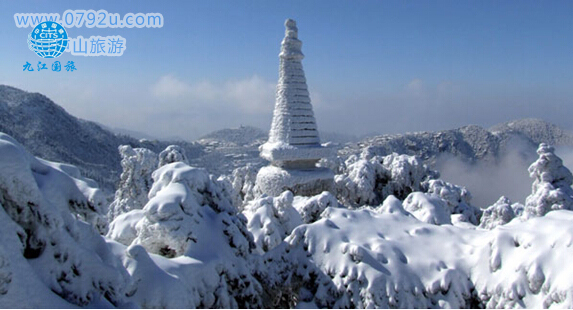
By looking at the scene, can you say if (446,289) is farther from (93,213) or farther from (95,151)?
(95,151)

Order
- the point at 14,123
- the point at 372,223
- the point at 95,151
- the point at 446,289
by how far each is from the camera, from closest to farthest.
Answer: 1. the point at 446,289
2. the point at 372,223
3. the point at 14,123
4. the point at 95,151

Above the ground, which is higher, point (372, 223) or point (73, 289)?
point (73, 289)

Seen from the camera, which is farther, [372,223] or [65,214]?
[372,223]

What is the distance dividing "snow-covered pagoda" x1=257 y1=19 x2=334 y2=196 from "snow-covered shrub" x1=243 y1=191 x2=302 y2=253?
125 inches

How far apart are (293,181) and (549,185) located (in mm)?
8202

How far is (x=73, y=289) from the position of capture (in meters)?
4.47

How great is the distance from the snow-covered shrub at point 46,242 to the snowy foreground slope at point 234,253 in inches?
0.5

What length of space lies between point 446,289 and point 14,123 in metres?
64.2

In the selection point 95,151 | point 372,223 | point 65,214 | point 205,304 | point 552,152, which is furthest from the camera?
point 95,151

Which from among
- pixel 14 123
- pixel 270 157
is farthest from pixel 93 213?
pixel 14 123

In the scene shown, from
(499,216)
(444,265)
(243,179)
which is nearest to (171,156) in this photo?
(243,179)

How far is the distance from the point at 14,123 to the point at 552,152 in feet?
207

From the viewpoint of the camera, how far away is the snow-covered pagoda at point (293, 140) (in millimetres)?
14922

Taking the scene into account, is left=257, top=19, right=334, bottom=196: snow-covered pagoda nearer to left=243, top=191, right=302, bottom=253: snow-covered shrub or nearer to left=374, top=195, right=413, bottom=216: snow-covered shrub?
left=243, top=191, right=302, bottom=253: snow-covered shrub
